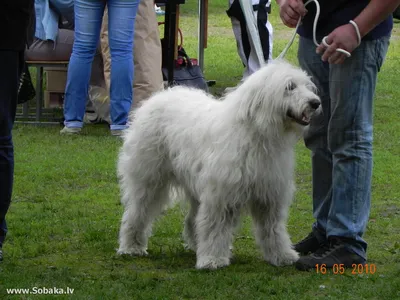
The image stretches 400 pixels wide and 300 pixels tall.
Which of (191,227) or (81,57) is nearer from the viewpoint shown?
(191,227)

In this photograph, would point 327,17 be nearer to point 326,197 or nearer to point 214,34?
point 326,197

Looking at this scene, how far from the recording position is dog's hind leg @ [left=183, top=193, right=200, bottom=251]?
5.62 meters

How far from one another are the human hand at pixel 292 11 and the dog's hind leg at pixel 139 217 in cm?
129

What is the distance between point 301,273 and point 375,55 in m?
1.19

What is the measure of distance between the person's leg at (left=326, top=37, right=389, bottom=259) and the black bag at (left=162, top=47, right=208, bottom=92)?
522 cm

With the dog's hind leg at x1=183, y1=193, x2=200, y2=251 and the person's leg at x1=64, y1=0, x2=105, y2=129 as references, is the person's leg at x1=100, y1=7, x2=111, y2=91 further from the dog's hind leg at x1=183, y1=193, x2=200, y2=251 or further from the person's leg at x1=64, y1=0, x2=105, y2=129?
the dog's hind leg at x1=183, y1=193, x2=200, y2=251

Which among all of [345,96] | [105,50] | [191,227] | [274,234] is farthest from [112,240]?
[105,50]

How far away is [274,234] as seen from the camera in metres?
5.15

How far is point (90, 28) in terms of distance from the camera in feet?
28.5

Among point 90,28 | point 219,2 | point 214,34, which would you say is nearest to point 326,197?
point 90,28

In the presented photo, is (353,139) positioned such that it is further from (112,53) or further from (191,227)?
(112,53)

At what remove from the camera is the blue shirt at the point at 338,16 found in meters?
4.74

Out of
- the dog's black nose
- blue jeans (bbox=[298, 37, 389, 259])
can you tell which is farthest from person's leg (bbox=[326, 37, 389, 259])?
the dog's black nose

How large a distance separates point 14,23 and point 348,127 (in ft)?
5.87
